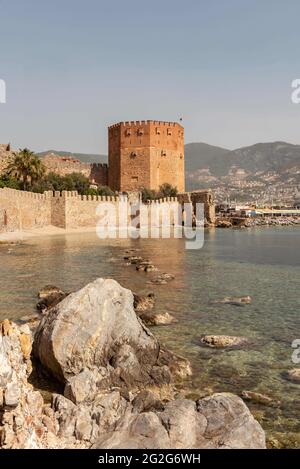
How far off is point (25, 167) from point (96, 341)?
35019 millimetres

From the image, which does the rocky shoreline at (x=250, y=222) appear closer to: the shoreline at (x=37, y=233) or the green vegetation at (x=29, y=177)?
the green vegetation at (x=29, y=177)

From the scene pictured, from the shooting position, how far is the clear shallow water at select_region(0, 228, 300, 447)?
6.08 metres

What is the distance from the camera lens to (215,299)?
38.8ft

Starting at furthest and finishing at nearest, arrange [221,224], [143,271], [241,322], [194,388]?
[221,224] < [143,271] < [241,322] < [194,388]

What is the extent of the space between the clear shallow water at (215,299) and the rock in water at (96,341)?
0.87m

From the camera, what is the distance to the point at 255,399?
18.3 ft

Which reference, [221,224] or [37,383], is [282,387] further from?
[221,224]

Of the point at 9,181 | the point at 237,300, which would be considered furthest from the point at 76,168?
the point at 237,300

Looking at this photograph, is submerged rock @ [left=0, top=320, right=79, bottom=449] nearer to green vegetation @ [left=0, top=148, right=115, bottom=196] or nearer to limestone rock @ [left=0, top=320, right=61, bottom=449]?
limestone rock @ [left=0, top=320, right=61, bottom=449]

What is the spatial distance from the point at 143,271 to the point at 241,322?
8.00 metres

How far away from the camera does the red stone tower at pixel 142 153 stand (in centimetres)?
5244

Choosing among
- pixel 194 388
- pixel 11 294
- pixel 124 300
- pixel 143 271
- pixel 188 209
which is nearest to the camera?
pixel 194 388

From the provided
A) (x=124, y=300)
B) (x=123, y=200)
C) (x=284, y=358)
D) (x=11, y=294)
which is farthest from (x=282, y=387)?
(x=123, y=200)

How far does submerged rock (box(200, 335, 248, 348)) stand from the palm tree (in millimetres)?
33861
